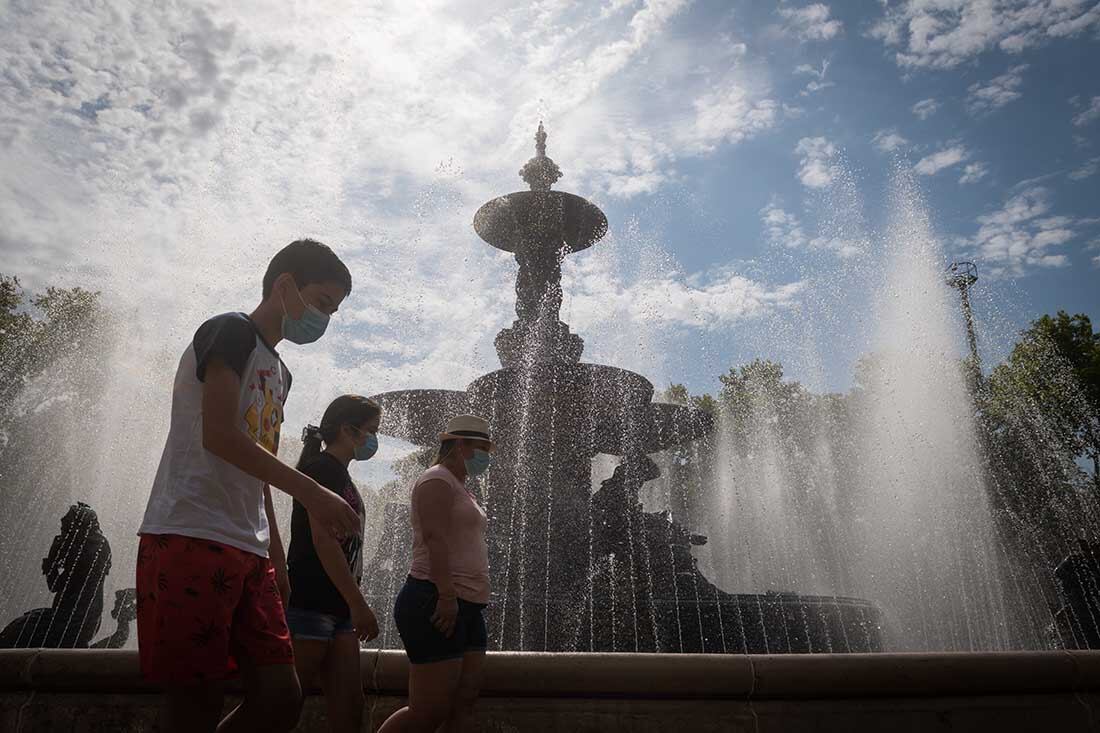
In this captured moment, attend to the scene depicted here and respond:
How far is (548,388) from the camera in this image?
34.5ft

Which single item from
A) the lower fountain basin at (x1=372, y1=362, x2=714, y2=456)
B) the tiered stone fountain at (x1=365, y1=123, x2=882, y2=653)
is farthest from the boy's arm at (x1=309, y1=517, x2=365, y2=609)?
the lower fountain basin at (x1=372, y1=362, x2=714, y2=456)

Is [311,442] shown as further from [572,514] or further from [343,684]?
[572,514]

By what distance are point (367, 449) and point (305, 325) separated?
0.87 m

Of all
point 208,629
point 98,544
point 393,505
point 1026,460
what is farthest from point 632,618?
point 1026,460

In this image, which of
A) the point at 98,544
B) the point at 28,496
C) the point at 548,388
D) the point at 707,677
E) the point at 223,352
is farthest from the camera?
the point at 28,496

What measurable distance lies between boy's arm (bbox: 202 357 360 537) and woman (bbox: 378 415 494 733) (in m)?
0.85

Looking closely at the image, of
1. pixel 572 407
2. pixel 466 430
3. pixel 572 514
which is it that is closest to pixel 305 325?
pixel 466 430

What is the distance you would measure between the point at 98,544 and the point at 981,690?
324 inches

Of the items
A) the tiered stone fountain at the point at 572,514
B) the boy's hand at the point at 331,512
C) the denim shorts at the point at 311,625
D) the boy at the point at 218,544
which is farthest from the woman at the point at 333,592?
the tiered stone fountain at the point at 572,514

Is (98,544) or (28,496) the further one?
(28,496)

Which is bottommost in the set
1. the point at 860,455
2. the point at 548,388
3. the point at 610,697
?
the point at 610,697

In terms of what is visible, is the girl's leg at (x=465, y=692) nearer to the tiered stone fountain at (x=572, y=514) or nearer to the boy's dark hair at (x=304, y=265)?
the boy's dark hair at (x=304, y=265)

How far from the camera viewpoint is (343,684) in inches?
98.7

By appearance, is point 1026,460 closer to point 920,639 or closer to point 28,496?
point 920,639
